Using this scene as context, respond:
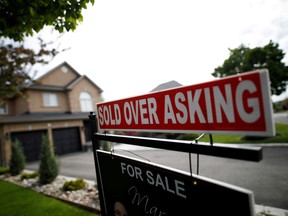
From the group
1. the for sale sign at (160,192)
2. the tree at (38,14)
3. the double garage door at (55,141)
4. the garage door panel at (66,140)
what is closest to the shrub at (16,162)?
the double garage door at (55,141)

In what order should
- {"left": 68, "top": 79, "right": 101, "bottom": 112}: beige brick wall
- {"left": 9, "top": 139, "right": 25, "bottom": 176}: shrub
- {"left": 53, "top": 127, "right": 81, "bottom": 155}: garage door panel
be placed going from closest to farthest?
{"left": 9, "top": 139, "right": 25, "bottom": 176}: shrub → {"left": 53, "top": 127, "right": 81, "bottom": 155}: garage door panel → {"left": 68, "top": 79, "right": 101, "bottom": 112}: beige brick wall

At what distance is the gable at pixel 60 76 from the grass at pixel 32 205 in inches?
693

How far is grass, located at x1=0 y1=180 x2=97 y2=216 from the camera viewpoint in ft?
18.8

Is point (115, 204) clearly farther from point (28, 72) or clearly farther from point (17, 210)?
point (28, 72)

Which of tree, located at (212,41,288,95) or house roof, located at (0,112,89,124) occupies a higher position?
tree, located at (212,41,288,95)

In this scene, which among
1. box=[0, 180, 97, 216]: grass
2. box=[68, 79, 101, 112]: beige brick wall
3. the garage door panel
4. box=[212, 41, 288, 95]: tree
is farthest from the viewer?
box=[68, 79, 101, 112]: beige brick wall

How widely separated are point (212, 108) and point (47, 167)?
9.49 m

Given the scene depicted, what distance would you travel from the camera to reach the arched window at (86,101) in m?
26.8

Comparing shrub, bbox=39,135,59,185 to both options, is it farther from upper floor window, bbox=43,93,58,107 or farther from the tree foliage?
upper floor window, bbox=43,93,58,107

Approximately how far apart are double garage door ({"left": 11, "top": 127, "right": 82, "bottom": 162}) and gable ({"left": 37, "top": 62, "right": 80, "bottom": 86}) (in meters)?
6.07

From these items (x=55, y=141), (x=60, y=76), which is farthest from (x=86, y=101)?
(x=55, y=141)

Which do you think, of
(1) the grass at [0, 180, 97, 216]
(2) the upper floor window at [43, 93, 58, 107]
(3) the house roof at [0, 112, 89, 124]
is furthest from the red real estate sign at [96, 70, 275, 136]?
(2) the upper floor window at [43, 93, 58, 107]

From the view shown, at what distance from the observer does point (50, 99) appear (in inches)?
922

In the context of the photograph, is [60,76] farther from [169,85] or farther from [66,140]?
[169,85]
